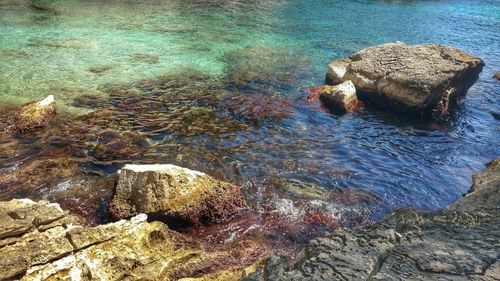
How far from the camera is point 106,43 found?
2441 centimetres

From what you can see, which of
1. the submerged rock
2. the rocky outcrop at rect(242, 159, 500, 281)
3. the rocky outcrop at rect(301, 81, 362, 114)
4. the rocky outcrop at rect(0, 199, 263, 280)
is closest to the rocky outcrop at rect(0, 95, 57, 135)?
the submerged rock

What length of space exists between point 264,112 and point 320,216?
7070 millimetres

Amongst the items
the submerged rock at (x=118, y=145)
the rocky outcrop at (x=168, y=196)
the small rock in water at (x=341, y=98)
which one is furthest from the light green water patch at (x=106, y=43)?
the rocky outcrop at (x=168, y=196)

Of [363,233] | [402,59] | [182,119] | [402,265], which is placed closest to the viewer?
[402,265]

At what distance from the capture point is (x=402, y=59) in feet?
57.8

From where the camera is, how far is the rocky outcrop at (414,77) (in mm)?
16203

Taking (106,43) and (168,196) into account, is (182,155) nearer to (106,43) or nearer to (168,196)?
(168,196)

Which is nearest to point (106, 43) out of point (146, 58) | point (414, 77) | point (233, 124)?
Answer: point (146, 58)

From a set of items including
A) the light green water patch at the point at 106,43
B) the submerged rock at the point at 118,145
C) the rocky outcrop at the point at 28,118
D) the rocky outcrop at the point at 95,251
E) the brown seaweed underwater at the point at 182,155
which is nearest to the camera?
the rocky outcrop at the point at 95,251

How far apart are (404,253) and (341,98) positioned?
1196cm

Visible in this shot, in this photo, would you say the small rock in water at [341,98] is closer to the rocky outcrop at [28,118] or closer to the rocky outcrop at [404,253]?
the rocky outcrop at [404,253]

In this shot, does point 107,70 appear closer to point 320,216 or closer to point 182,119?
point 182,119

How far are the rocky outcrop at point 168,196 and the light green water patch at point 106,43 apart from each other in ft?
25.0

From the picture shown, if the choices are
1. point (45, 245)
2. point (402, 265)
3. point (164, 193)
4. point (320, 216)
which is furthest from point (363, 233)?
point (45, 245)
